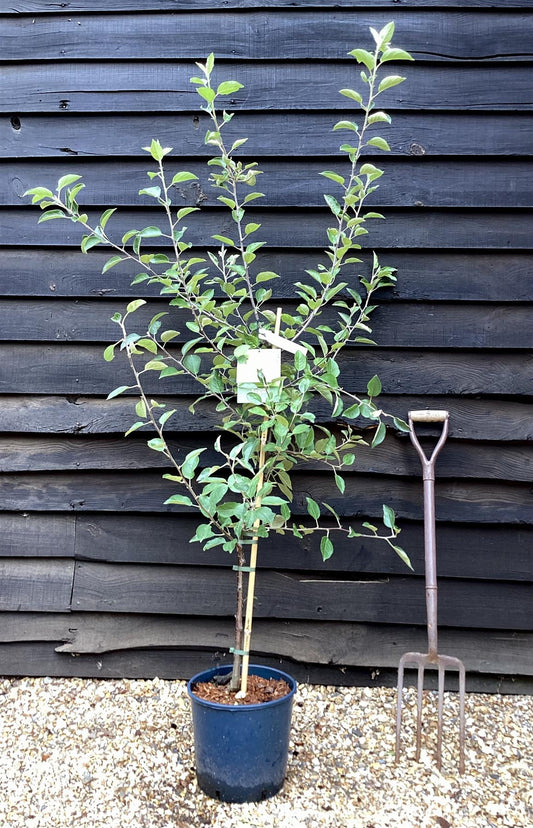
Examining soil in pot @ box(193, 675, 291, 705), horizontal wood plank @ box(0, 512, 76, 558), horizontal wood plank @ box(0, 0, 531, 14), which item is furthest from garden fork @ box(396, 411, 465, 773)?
horizontal wood plank @ box(0, 0, 531, 14)

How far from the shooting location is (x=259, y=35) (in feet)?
→ 6.33

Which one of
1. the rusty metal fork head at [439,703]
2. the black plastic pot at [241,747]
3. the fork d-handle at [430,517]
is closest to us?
the black plastic pot at [241,747]

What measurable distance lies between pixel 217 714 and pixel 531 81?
2040 millimetres

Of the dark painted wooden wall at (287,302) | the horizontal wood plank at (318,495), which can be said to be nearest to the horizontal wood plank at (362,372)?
the dark painted wooden wall at (287,302)

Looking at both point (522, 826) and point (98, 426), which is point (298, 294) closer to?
point (98, 426)

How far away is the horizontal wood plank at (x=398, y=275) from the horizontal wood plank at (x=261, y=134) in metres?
0.31

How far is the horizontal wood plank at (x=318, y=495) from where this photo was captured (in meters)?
1.92

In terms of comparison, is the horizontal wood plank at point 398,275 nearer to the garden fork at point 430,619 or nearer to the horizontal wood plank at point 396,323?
the horizontal wood plank at point 396,323

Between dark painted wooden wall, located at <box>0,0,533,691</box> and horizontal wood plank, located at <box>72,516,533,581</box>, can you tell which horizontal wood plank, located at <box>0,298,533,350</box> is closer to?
dark painted wooden wall, located at <box>0,0,533,691</box>

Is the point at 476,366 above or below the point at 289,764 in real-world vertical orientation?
above

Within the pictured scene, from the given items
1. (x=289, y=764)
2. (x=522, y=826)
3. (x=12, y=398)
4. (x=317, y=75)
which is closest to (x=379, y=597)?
(x=289, y=764)

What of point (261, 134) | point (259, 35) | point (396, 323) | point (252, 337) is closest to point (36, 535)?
point (252, 337)

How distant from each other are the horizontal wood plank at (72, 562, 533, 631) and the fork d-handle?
0.79 feet

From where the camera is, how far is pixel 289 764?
1592 mm
